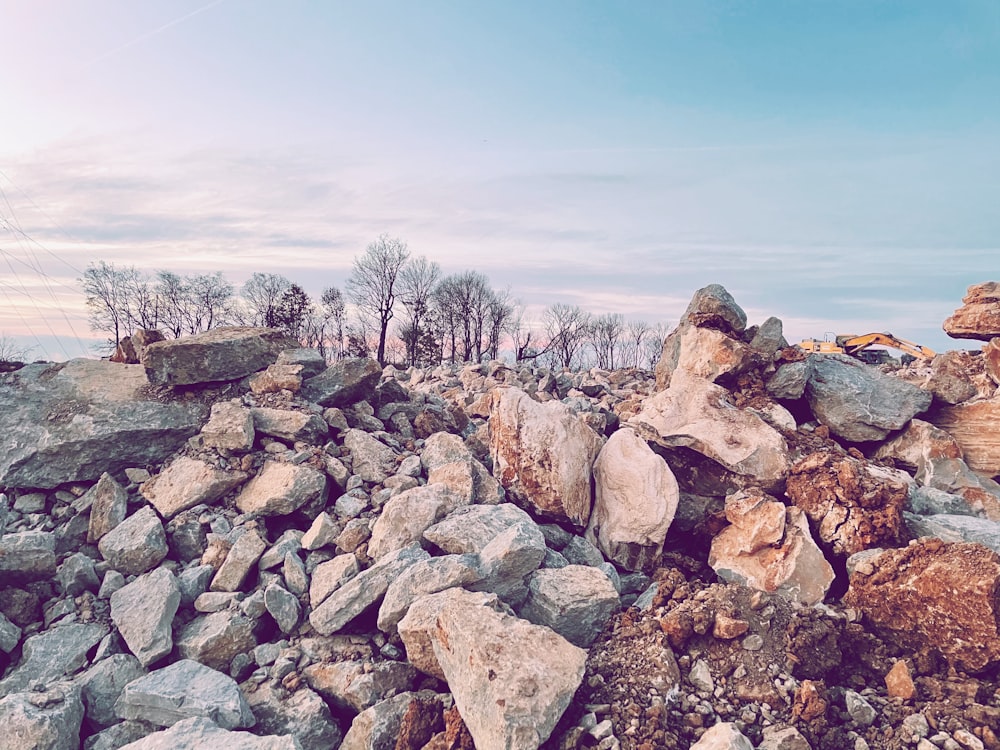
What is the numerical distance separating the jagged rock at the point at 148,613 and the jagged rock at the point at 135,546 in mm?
281

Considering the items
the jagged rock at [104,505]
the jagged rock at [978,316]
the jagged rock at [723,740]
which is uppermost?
the jagged rock at [978,316]

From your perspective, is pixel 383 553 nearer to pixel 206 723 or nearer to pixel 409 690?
pixel 409 690

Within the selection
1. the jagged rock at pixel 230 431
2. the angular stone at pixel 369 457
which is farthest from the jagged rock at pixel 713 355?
the jagged rock at pixel 230 431

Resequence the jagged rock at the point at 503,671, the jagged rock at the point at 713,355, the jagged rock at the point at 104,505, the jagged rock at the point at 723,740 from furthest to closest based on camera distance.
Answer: the jagged rock at the point at 713,355, the jagged rock at the point at 104,505, the jagged rock at the point at 503,671, the jagged rock at the point at 723,740

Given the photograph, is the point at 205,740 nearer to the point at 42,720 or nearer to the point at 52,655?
the point at 42,720

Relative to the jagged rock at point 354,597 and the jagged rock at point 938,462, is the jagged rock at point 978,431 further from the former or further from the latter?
the jagged rock at point 354,597

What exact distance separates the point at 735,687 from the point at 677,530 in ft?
8.88

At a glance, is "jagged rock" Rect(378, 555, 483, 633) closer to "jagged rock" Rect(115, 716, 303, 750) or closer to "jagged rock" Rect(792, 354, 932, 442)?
"jagged rock" Rect(115, 716, 303, 750)

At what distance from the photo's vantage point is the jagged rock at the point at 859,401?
7938 mm

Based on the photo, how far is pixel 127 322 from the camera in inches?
1640

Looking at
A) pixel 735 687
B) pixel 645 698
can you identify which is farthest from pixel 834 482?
pixel 645 698

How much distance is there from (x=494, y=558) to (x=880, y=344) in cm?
2575

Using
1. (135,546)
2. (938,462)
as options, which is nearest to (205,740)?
(135,546)

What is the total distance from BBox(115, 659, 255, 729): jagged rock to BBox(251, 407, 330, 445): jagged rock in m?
2.84
